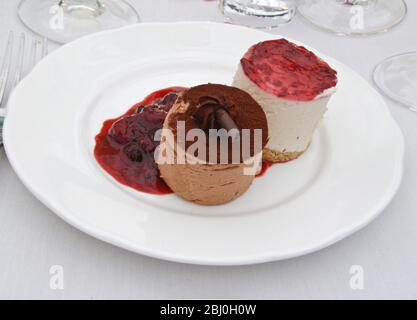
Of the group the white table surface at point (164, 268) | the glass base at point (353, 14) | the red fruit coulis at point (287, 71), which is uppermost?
the red fruit coulis at point (287, 71)

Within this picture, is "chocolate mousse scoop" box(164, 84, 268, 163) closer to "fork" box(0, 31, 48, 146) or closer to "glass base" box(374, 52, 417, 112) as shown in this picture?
"fork" box(0, 31, 48, 146)

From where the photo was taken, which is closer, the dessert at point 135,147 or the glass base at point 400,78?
the dessert at point 135,147

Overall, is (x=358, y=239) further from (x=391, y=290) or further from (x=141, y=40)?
(x=141, y=40)

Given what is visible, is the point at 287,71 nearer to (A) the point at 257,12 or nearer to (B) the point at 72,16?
Answer: (A) the point at 257,12

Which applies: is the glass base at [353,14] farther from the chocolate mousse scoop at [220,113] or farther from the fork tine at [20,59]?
the fork tine at [20,59]

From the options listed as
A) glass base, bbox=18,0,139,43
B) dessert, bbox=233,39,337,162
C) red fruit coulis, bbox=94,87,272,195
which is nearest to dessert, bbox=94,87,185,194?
red fruit coulis, bbox=94,87,272,195

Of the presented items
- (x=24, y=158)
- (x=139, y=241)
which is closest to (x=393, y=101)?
(x=139, y=241)

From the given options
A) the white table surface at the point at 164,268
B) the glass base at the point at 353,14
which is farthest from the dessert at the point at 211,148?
the glass base at the point at 353,14

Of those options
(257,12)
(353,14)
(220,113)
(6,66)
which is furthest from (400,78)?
(6,66)
